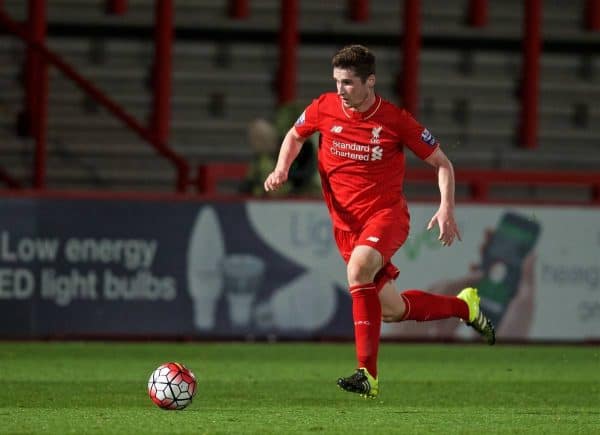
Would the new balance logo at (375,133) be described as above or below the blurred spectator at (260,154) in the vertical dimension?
above

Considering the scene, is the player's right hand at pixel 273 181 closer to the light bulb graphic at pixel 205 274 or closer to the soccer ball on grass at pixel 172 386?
the soccer ball on grass at pixel 172 386

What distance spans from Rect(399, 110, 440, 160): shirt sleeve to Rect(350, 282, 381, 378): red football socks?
0.80 metres

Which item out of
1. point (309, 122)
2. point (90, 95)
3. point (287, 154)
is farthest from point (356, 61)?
point (90, 95)

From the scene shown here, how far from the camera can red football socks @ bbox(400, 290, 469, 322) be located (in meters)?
8.87

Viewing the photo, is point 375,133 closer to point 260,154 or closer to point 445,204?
point 445,204

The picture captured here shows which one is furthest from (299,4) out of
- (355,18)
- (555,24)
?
(555,24)

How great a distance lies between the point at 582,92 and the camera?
18.5m

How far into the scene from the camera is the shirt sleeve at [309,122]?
335 inches

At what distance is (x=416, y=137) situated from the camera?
27.3 ft

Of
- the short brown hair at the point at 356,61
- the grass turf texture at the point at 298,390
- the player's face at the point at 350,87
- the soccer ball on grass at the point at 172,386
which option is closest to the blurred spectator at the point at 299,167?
the grass turf texture at the point at 298,390

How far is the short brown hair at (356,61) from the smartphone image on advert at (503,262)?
227 inches

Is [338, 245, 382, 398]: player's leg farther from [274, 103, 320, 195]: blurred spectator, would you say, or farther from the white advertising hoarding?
[274, 103, 320, 195]: blurred spectator

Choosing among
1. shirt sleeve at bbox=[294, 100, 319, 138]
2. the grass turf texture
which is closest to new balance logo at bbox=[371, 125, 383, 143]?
shirt sleeve at bbox=[294, 100, 319, 138]

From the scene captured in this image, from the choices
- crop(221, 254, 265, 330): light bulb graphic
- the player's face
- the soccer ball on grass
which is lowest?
crop(221, 254, 265, 330): light bulb graphic
